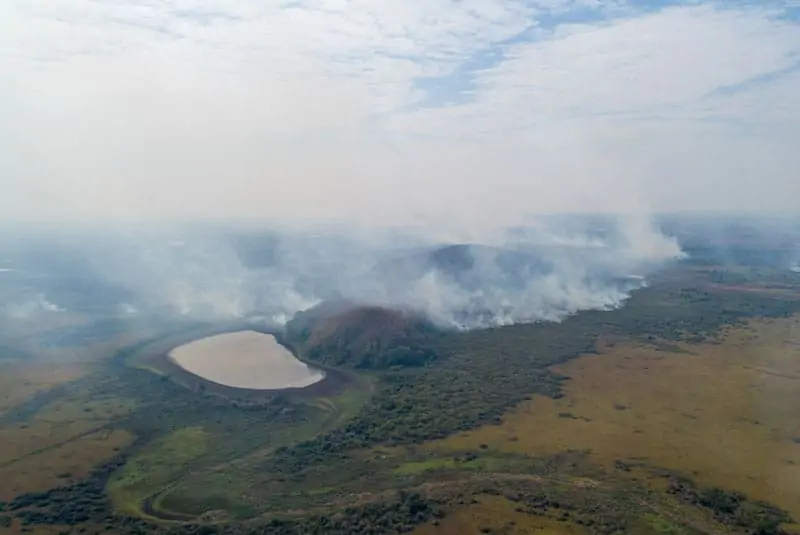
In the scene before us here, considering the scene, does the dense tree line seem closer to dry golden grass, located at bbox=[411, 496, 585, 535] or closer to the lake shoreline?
dry golden grass, located at bbox=[411, 496, 585, 535]

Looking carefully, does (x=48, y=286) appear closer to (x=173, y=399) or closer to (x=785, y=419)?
(x=173, y=399)

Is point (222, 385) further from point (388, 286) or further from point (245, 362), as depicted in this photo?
point (388, 286)

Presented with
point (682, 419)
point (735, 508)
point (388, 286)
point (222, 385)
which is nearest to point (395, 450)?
point (735, 508)

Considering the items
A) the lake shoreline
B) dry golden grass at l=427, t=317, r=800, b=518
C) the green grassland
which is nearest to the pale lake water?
the lake shoreline

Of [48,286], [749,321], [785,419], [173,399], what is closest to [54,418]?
[173,399]

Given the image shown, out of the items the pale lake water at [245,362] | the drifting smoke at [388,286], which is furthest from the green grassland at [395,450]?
the drifting smoke at [388,286]
